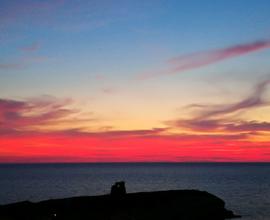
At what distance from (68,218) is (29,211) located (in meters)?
2.92

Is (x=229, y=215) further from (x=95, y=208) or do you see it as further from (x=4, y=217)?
(x=4, y=217)

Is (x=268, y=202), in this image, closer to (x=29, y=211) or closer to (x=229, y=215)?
(x=229, y=215)

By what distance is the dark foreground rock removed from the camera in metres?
34.4

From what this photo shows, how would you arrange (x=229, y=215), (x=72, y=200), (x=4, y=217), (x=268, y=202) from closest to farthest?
1. (x=4, y=217)
2. (x=72, y=200)
3. (x=229, y=215)
4. (x=268, y=202)

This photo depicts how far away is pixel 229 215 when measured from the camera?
131ft

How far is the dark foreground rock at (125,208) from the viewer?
113 feet

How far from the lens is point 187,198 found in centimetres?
3831

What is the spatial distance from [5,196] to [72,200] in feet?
262

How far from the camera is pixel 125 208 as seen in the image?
35.3m

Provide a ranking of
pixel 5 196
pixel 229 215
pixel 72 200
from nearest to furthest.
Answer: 1. pixel 72 200
2. pixel 229 215
3. pixel 5 196

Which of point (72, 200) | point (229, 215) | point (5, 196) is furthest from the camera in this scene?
point (5, 196)

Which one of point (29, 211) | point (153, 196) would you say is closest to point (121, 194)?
point (153, 196)

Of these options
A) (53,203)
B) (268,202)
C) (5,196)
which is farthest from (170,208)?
(5,196)

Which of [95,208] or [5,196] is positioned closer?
[95,208]
